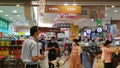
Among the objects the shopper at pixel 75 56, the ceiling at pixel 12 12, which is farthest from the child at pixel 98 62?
the ceiling at pixel 12 12

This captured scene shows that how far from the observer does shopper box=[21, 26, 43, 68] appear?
477 cm

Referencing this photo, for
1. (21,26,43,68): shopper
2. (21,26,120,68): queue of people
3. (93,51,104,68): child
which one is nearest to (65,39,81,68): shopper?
(21,26,120,68): queue of people

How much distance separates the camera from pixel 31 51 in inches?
190

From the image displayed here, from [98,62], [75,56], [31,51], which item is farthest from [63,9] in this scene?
[31,51]

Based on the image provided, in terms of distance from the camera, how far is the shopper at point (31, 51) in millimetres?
4766

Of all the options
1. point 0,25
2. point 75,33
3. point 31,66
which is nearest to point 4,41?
point 31,66

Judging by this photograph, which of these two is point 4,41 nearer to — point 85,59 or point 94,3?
point 85,59

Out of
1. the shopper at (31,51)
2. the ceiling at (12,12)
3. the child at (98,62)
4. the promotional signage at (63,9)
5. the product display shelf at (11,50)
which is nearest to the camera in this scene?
the shopper at (31,51)

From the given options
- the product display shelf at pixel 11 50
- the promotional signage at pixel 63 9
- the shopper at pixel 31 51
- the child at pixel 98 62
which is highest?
the promotional signage at pixel 63 9

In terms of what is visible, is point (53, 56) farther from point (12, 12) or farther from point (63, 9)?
point (12, 12)

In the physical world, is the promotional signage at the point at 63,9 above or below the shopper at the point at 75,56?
above

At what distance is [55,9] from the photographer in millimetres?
14234

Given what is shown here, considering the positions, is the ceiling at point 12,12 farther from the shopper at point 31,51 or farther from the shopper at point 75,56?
the shopper at point 31,51

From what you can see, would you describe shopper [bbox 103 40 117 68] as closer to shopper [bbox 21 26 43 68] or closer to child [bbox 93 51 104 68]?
child [bbox 93 51 104 68]
